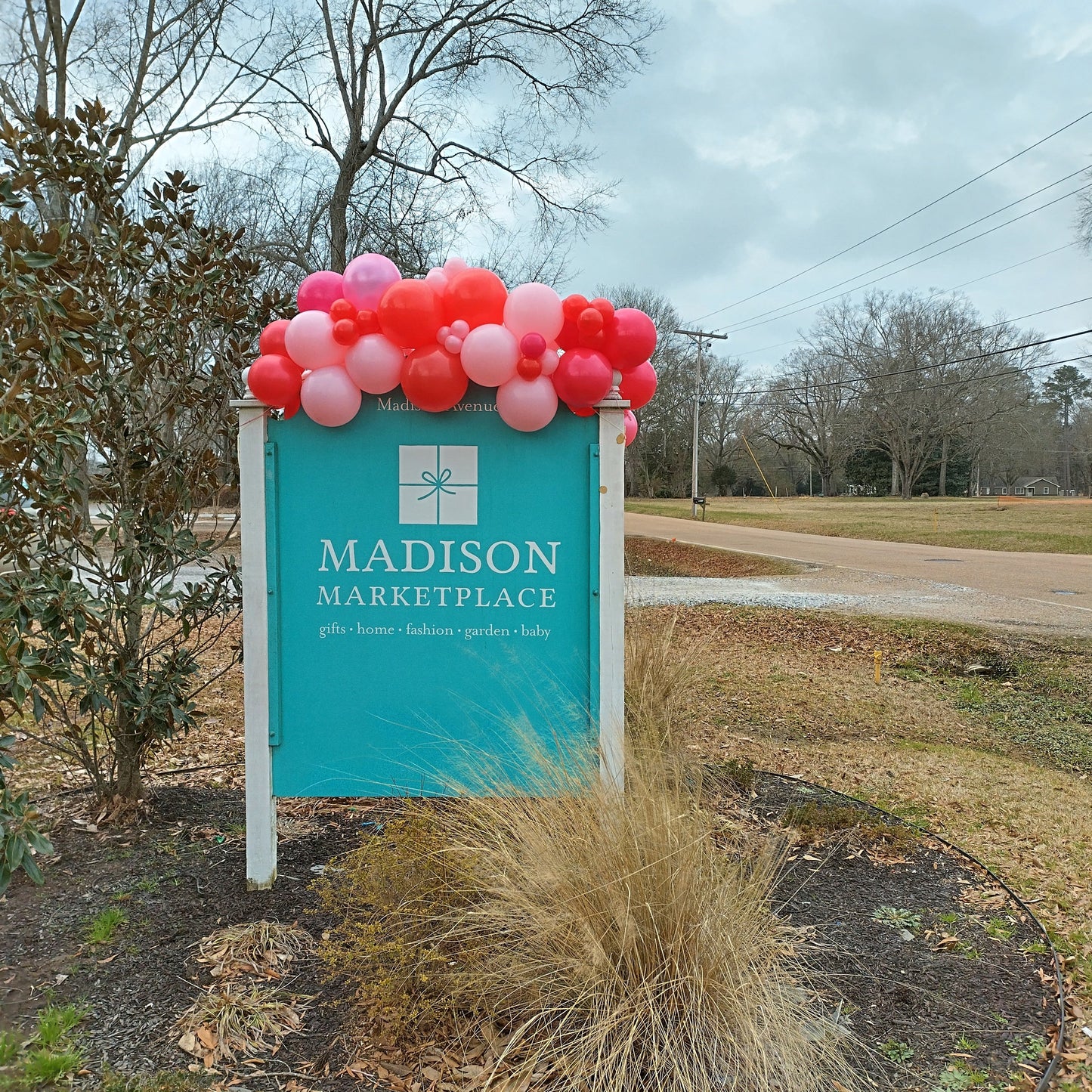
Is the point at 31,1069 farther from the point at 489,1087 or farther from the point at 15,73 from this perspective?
the point at 15,73

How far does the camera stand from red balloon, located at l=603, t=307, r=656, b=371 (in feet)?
11.1

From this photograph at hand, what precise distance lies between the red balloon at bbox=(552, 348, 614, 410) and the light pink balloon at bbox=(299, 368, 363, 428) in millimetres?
805

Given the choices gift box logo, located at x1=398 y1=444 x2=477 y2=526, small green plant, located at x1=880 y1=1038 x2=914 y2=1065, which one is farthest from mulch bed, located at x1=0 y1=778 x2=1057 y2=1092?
gift box logo, located at x1=398 y1=444 x2=477 y2=526

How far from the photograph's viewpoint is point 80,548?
382 centimetres

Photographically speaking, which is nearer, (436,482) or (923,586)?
(436,482)

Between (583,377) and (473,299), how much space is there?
524mm

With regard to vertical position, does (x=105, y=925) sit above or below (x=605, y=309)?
below

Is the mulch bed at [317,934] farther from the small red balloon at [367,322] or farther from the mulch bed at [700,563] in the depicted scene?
the mulch bed at [700,563]

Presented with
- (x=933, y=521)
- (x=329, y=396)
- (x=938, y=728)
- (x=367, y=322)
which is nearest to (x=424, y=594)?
(x=329, y=396)

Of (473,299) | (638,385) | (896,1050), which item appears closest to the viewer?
(896,1050)

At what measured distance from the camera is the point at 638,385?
389 cm

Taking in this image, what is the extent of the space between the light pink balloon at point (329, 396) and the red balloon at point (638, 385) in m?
1.19

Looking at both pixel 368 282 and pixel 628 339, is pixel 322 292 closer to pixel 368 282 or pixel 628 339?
pixel 368 282

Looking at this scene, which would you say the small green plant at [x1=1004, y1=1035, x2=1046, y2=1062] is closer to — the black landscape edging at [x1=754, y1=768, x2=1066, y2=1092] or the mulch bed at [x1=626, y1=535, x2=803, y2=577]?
the black landscape edging at [x1=754, y1=768, x2=1066, y2=1092]
